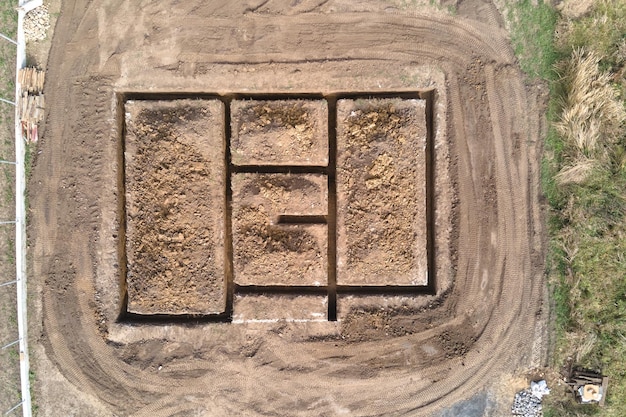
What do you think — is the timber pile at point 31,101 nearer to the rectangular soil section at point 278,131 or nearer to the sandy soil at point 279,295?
the sandy soil at point 279,295

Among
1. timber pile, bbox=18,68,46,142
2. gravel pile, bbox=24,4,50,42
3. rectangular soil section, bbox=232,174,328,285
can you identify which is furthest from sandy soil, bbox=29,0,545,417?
rectangular soil section, bbox=232,174,328,285

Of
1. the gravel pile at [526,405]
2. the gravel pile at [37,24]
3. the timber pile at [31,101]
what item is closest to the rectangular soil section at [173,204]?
the timber pile at [31,101]

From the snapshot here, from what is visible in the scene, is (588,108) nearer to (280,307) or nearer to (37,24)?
(280,307)

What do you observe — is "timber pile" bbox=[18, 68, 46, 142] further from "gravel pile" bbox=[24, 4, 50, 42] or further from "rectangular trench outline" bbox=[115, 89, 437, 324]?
"rectangular trench outline" bbox=[115, 89, 437, 324]

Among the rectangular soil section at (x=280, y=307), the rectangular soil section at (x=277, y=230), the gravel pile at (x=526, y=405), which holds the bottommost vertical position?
the gravel pile at (x=526, y=405)

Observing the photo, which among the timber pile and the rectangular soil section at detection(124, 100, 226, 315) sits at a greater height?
the timber pile

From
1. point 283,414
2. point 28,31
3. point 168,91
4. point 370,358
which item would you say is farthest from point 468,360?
point 28,31
